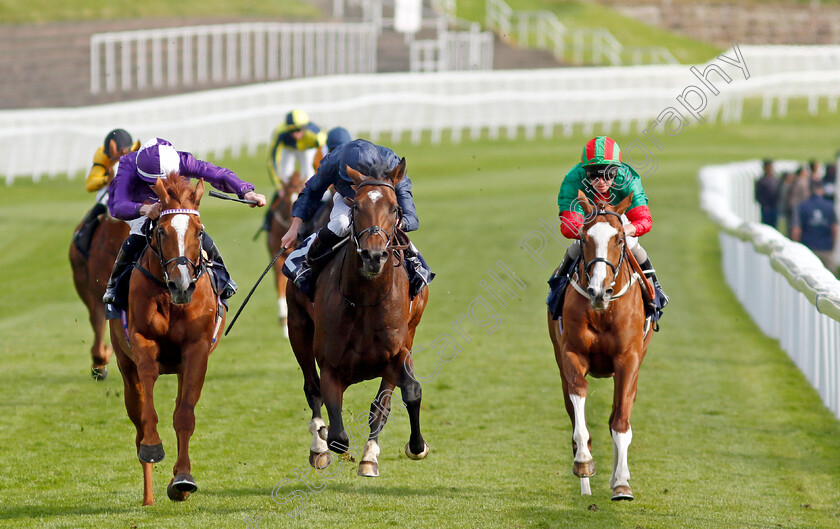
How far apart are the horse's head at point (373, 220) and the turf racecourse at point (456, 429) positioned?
5.78 ft

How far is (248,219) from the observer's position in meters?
22.0

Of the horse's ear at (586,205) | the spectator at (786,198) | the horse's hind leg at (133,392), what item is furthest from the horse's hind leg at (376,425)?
the spectator at (786,198)

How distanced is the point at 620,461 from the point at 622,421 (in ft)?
0.80

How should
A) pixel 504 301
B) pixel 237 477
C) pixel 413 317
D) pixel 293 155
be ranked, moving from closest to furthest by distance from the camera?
pixel 413 317
pixel 237 477
pixel 293 155
pixel 504 301

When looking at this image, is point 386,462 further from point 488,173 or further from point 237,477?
point 488,173

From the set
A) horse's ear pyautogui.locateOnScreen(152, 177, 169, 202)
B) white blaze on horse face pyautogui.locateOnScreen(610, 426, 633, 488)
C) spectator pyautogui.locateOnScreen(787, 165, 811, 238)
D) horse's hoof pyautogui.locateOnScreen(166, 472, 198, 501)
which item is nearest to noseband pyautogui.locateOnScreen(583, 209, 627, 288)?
white blaze on horse face pyautogui.locateOnScreen(610, 426, 633, 488)

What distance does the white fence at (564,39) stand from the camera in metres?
43.2

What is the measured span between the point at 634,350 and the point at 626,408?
15.8 inches

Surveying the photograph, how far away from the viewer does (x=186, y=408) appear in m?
7.05

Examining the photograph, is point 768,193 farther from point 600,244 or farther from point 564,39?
point 564,39

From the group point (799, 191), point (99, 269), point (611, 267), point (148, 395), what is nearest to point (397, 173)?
point (611, 267)

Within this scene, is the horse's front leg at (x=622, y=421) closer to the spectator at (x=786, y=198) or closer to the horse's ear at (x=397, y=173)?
the horse's ear at (x=397, y=173)

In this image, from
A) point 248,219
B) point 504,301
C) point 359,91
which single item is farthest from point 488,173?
point 504,301

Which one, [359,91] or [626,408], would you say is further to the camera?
[359,91]
